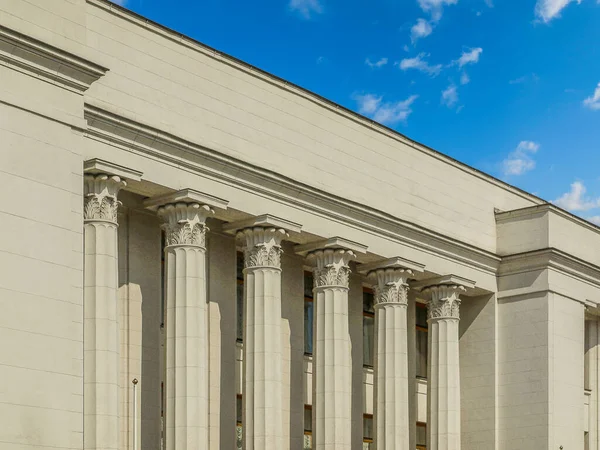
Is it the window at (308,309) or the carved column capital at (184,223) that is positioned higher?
the carved column capital at (184,223)

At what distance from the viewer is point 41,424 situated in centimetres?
3203

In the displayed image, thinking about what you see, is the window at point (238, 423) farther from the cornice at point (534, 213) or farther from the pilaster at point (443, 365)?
the cornice at point (534, 213)

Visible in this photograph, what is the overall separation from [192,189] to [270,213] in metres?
3.90

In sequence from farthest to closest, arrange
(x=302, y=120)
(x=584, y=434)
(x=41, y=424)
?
(x=584, y=434), (x=302, y=120), (x=41, y=424)

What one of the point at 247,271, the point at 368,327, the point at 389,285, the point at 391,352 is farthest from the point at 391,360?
the point at 247,271

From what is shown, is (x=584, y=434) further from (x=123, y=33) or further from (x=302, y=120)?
(x=123, y=33)

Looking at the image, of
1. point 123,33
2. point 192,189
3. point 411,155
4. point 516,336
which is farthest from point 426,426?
point 123,33

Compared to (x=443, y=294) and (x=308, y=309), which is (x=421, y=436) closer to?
(x=443, y=294)

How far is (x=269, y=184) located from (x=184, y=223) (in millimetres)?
3971

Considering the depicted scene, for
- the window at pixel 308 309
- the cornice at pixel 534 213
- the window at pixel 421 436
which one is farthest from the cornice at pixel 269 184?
the window at pixel 421 436

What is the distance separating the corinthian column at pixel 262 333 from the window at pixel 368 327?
8487 mm

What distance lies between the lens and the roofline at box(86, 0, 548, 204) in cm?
4109

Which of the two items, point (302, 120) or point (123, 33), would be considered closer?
point (123, 33)

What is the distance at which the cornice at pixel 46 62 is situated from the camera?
108ft
